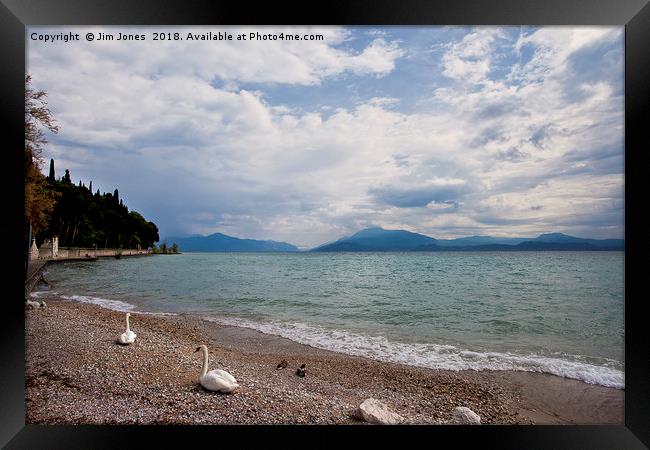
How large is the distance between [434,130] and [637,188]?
95.9 inches

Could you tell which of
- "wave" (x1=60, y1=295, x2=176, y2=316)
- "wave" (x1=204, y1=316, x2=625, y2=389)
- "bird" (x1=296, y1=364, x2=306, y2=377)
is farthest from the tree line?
"wave" (x1=204, y1=316, x2=625, y2=389)

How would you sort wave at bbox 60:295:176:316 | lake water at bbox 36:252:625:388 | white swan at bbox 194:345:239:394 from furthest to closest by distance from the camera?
Result: wave at bbox 60:295:176:316 → lake water at bbox 36:252:625:388 → white swan at bbox 194:345:239:394

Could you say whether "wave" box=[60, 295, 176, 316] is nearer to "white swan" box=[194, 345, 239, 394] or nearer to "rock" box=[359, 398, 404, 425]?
"white swan" box=[194, 345, 239, 394]

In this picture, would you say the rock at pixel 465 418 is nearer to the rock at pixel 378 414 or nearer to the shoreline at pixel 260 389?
the shoreline at pixel 260 389

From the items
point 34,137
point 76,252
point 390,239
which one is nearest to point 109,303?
point 34,137

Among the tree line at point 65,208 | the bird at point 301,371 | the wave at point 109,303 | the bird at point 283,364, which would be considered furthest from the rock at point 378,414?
the wave at point 109,303

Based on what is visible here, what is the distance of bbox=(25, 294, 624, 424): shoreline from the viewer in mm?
2516

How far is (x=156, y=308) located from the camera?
23.3 feet

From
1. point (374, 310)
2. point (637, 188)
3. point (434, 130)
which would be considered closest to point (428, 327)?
point (374, 310)

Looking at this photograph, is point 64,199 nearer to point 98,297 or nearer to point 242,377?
point 98,297

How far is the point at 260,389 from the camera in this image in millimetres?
2924

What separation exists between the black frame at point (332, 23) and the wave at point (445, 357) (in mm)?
1422

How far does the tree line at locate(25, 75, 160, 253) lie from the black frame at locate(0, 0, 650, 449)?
0.87 m

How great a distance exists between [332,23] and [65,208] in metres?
11.7
